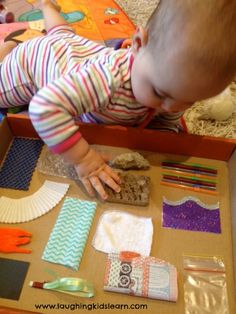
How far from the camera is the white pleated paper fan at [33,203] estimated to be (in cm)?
57

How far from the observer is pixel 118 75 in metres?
0.60

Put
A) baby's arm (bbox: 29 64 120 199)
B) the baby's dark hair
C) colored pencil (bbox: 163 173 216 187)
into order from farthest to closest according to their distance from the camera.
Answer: colored pencil (bbox: 163 173 216 187), baby's arm (bbox: 29 64 120 199), the baby's dark hair

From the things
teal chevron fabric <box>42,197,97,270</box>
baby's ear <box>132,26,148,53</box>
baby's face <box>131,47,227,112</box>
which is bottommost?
teal chevron fabric <box>42,197,97,270</box>

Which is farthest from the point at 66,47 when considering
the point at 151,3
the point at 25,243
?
the point at 151,3

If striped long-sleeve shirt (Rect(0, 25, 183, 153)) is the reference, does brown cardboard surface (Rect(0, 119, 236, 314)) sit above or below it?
below

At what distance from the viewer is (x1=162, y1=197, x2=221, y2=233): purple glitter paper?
588 mm

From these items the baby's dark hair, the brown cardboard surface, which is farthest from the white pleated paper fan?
the baby's dark hair

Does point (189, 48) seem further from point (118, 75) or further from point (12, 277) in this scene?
point (12, 277)

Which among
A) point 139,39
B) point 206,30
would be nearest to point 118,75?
point 139,39

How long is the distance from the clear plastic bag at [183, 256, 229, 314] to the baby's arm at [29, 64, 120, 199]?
7.2 inches

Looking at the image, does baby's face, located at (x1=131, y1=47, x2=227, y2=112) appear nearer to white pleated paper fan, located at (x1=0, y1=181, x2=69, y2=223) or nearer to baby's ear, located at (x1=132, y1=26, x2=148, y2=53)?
baby's ear, located at (x1=132, y1=26, x2=148, y2=53)

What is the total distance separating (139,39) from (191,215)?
Result: 1.03 ft

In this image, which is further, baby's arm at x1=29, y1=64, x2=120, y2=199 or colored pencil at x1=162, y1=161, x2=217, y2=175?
colored pencil at x1=162, y1=161, x2=217, y2=175

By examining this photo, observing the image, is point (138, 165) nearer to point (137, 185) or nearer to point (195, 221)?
point (137, 185)
